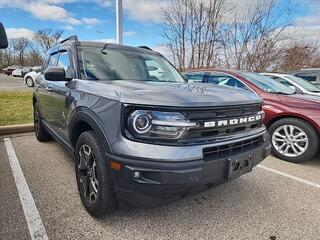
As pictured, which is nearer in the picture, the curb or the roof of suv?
the roof of suv

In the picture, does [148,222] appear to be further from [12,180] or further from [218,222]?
[12,180]

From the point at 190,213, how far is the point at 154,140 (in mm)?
1082

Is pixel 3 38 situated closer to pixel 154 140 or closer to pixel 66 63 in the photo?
pixel 66 63

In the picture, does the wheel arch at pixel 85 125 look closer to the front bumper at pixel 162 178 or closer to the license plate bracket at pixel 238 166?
the front bumper at pixel 162 178

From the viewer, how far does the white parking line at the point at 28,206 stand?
2.38 metres

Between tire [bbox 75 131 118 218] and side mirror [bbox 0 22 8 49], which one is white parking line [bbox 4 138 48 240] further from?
side mirror [bbox 0 22 8 49]

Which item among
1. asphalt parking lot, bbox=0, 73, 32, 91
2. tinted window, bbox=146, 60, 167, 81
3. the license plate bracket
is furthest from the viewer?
asphalt parking lot, bbox=0, 73, 32, 91

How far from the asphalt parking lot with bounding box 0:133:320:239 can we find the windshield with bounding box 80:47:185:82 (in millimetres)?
1403

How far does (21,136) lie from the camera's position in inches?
220

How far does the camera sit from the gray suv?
2.06 metres

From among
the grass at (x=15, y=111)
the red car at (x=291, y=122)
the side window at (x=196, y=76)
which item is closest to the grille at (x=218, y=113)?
the red car at (x=291, y=122)

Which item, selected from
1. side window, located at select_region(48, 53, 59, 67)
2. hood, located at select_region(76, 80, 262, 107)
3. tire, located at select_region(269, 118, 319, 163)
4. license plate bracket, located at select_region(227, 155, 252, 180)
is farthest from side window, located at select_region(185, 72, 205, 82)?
license plate bracket, located at select_region(227, 155, 252, 180)

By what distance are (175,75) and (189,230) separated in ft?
7.16

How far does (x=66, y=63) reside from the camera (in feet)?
11.6
